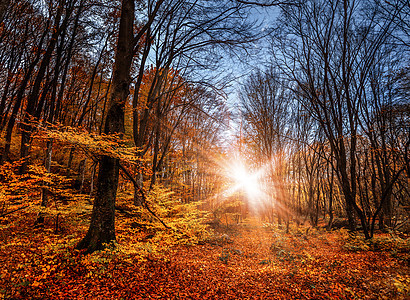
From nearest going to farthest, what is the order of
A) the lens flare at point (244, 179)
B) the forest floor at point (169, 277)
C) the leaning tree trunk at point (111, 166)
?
the forest floor at point (169, 277) → the leaning tree trunk at point (111, 166) → the lens flare at point (244, 179)

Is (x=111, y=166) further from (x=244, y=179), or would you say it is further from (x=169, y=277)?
(x=244, y=179)

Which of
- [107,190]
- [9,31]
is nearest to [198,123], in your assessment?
[107,190]

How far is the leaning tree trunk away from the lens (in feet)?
14.8

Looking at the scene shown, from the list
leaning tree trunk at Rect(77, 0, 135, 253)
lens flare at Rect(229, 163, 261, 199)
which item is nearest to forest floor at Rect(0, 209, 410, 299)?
leaning tree trunk at Rect(77, 0, 135, 253)

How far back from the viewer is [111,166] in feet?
15.6

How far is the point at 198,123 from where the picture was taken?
52.3ft

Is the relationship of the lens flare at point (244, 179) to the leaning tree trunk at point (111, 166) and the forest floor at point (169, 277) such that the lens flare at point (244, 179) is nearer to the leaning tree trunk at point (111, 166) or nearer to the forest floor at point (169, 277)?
the forest floor at point (169, 277)

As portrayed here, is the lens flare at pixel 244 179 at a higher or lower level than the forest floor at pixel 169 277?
higher

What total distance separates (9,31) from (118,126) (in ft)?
40.6

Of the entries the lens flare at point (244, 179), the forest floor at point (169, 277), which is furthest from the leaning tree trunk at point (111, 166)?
the lens flare at point (244, 179)

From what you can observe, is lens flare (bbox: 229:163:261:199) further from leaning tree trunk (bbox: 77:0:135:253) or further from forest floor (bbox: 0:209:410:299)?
leaning tree trunk (bbox: 77:0:135:253)

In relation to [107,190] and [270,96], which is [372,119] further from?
[107,190]

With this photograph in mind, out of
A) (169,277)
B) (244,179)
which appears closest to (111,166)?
(169,277)

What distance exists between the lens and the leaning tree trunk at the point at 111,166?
450cm
